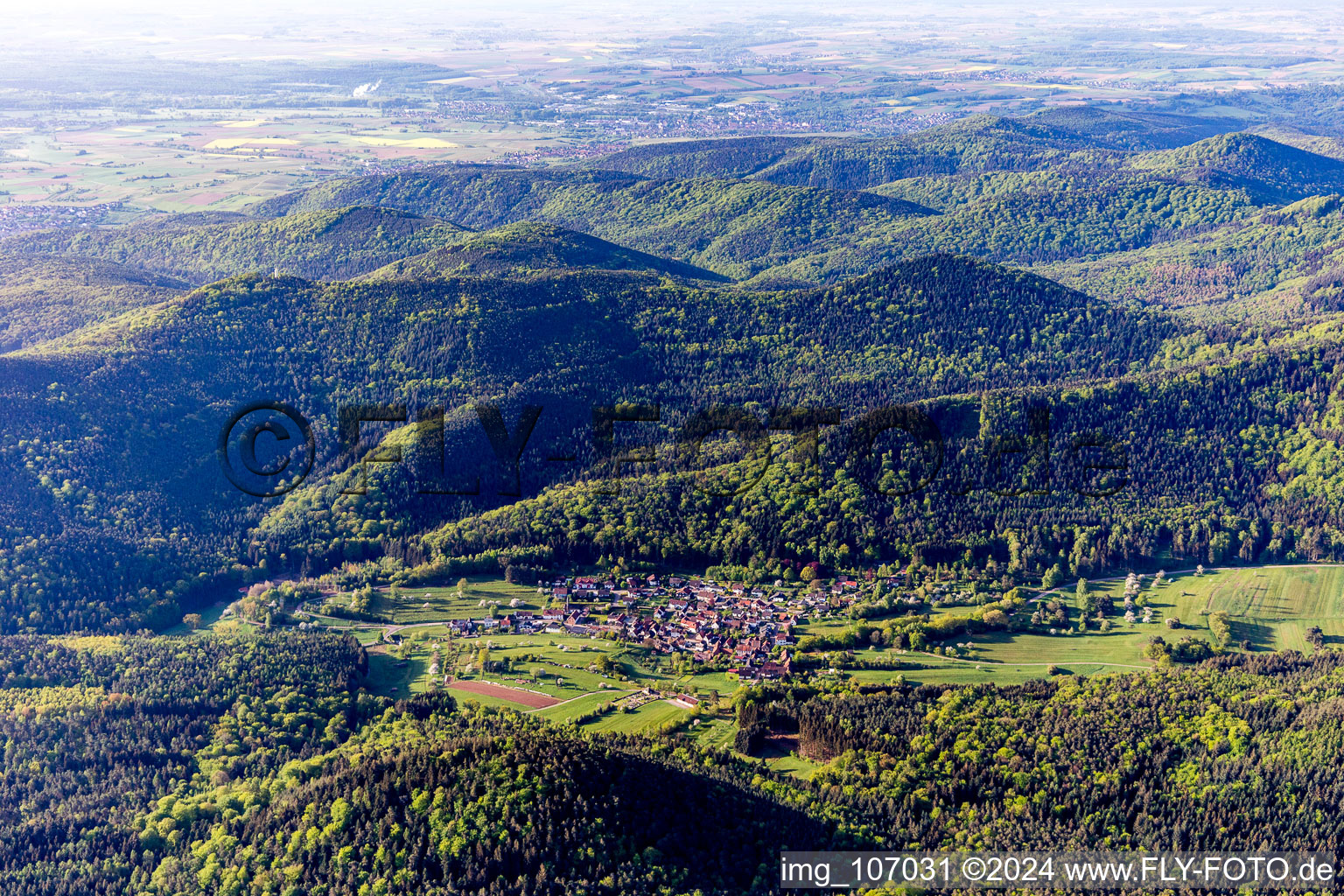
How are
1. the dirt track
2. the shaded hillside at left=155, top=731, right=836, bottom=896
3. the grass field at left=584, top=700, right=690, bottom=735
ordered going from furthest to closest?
1. the dirt track
2. the grass field at left=584, top=700, right=690, bottom=735
3. the shaded hillside at left=155, top=731, right=836, bottom=896

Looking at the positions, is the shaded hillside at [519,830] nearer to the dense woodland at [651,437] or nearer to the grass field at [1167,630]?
the grass field at [1167,630]

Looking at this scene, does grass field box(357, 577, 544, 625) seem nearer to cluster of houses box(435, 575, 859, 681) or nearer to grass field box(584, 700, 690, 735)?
cluster of houses box(435, 575, 859, 681)

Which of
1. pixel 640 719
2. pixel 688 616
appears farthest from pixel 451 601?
pixel 640 719

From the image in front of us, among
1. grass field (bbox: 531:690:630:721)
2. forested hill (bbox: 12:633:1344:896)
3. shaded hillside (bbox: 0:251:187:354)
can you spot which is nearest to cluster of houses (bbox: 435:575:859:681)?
grass field (bbox: 531:690:630:721)

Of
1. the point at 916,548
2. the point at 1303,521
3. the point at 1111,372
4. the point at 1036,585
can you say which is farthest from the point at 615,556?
the point at 1111,372

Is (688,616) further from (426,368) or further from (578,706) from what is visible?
(426,368)

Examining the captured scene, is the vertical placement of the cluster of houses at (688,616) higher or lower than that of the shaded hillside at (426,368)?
lower

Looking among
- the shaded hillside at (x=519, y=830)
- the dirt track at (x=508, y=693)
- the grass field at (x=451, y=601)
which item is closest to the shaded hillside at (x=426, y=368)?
the grass field at (x=451, y=601)

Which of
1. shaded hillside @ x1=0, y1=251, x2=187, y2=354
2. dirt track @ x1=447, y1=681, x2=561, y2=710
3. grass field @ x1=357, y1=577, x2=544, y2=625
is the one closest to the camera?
dirt track @ x1=447, y1=681, x2=561, y2=710
